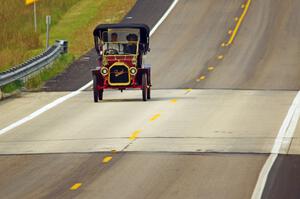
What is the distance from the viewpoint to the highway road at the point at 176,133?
1903 cm

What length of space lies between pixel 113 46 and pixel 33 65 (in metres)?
6.57

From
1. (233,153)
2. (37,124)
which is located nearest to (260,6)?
(37,124)

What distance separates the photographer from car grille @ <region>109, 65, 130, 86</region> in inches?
1296

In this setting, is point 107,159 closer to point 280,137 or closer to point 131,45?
point 280,137

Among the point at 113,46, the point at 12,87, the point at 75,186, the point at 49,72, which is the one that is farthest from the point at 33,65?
the point at 75,186

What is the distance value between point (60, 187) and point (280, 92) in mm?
17888

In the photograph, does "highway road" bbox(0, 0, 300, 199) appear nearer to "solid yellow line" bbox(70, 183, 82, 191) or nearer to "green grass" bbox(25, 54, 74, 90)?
"solid yellow line" bbox(70, 183, 82, 191)

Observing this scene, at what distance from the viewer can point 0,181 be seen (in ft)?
65.0

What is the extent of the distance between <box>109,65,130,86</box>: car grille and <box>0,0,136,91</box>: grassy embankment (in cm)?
675

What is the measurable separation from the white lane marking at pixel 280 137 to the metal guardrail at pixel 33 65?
9395 mm

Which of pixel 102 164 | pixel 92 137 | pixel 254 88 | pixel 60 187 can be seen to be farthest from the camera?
pixel 254 88

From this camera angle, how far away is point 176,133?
84.7 ft

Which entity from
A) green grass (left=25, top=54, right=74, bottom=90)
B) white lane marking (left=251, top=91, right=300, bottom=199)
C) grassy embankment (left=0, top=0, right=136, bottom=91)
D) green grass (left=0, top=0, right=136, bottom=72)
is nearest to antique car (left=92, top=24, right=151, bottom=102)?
white lane marking (left=251, top=91, right=300, bottom=199)

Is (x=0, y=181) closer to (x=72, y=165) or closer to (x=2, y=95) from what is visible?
(x=72, y=165)
